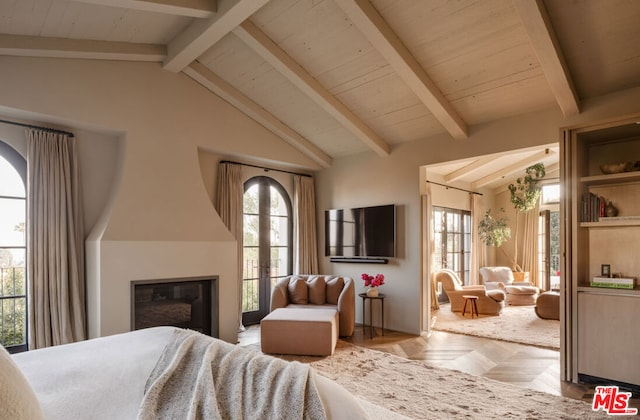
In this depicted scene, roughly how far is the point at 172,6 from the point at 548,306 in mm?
6162

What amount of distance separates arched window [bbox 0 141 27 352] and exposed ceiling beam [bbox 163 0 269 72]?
1796 mm

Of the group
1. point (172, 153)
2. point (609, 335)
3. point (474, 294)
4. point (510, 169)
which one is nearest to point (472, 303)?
point (474, 294)

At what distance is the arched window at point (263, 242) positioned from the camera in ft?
18.2

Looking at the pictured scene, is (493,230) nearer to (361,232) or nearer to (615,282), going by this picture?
(361,232)

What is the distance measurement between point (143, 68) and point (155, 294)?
2434 mm

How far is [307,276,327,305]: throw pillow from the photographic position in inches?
196

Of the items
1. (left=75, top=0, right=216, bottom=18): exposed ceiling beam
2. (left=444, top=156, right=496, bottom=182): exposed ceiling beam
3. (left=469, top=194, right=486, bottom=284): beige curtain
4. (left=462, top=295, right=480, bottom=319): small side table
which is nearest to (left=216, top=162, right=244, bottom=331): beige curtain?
(left=75, top=0, right=216, bottom=18): exposed ceiling beam

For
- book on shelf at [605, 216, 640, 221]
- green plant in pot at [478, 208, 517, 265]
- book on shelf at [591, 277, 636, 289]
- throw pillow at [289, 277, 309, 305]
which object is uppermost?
book on shelf at [605, 216, 640, 221]

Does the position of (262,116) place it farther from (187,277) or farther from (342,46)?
(187,277)

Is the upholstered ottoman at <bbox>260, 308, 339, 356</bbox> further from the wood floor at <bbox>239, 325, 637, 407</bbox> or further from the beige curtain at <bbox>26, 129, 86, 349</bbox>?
the beige curtain at <bbox>26, 129, 86, 349</bbox>

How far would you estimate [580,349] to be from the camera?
10.8ft

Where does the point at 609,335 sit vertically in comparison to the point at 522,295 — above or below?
above

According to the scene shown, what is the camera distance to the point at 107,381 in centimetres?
154

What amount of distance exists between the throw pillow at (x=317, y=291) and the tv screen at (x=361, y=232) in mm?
751
